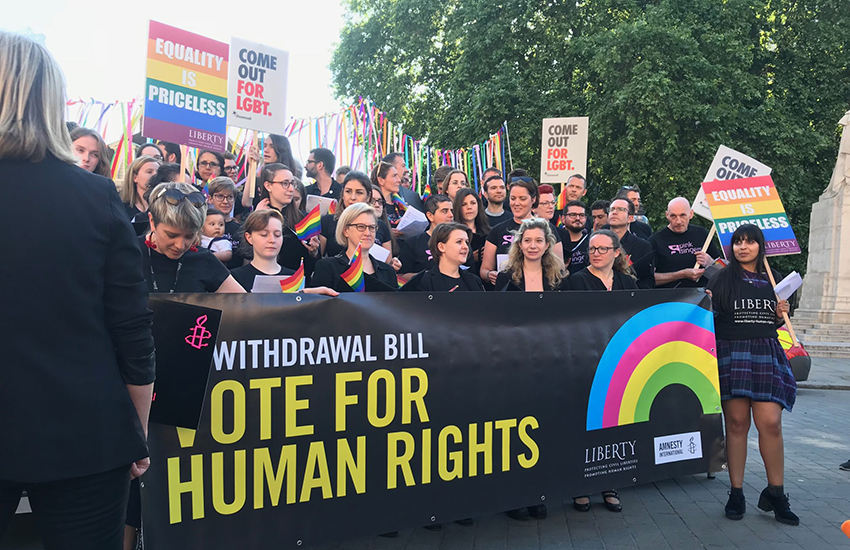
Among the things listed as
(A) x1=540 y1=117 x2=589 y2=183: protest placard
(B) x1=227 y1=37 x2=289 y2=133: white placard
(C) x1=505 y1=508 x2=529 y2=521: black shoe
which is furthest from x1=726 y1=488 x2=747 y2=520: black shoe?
(A) x1=540 y1=117 x2=589 y2=183: protest placard

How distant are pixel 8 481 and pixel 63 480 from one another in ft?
0.42

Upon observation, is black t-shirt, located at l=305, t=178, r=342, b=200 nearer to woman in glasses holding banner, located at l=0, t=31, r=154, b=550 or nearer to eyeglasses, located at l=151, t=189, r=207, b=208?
eyeglasses, located at l=151, t=189, r=207, b=208

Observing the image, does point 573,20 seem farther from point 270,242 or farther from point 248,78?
point 270,242

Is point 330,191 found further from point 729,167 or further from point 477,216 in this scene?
point 729,167

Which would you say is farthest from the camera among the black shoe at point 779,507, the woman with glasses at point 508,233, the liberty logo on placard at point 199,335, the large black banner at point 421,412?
the woman with glasses at point 508,233

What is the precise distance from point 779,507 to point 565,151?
259 inches

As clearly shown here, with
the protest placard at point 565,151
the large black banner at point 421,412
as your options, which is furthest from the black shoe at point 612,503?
the protest placard at point 565,151

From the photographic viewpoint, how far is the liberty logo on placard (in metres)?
3.02

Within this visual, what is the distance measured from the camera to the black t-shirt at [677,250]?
6473 mm

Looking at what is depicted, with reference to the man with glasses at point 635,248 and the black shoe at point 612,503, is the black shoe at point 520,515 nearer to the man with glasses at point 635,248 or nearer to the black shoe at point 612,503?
the black shoe at point 612,503

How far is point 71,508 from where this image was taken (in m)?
1.82

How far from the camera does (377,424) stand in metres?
3.71

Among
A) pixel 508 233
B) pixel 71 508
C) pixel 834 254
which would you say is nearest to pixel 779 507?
pixel 508 233

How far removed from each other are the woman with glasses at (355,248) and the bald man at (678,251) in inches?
108
